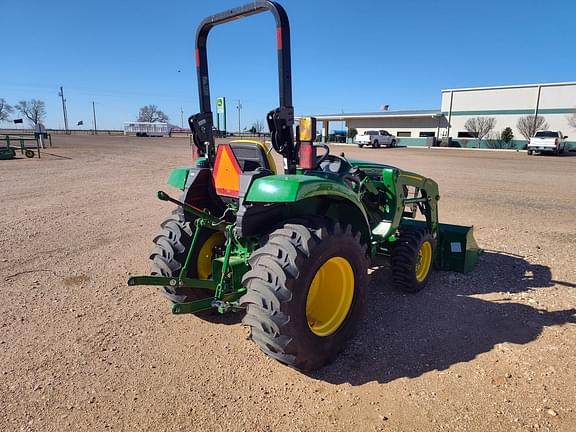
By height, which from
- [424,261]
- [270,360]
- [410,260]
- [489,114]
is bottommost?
[270,360]

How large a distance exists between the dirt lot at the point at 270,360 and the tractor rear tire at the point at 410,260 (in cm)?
17

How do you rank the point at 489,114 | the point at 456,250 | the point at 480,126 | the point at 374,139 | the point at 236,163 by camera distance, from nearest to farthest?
the point at 236,163
the point at 456,250
the point at 374,139
the point at 480,126
the point at 489,114

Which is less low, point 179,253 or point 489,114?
point 489,114

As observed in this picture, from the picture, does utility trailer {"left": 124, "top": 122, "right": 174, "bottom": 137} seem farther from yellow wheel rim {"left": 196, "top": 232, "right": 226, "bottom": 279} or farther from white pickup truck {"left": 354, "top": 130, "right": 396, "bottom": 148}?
yellow wheel rim {"left": 196, "top": 232, "right": 226, "bottom": 279}

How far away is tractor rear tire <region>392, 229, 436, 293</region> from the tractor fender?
3.06 feet

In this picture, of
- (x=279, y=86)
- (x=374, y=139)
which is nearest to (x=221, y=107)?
(x=279, y=86)

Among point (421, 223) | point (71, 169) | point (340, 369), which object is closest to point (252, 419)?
point (340, 369)

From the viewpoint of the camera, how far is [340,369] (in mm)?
3076

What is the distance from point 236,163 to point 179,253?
3.15ft

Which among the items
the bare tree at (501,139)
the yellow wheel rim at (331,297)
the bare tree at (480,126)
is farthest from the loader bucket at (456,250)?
the bare tree at (480,126)

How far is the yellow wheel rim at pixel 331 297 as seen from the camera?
319 cm

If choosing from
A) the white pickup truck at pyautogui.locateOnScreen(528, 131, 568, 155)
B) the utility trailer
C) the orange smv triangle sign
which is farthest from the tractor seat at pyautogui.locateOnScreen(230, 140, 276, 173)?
the utility trailer

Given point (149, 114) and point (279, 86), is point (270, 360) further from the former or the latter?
point (149, 114)

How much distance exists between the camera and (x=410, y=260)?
436 centimetres
